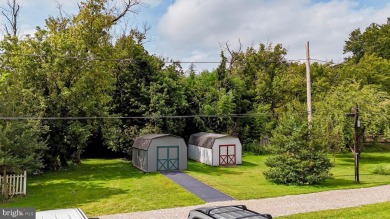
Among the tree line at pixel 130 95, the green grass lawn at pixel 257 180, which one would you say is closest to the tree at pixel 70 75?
the tree line at pixel 130 95

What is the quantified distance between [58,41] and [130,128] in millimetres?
9667

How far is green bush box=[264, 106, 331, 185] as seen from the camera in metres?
18.3

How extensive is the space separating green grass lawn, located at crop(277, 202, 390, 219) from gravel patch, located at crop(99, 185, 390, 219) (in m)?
0.52

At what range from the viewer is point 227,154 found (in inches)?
1039

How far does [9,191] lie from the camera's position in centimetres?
1625

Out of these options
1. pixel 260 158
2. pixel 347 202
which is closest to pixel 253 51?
pixel 260 158

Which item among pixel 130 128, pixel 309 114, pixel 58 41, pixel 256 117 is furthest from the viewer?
pixel 256 117

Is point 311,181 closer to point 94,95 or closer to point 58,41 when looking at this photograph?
point 94,95

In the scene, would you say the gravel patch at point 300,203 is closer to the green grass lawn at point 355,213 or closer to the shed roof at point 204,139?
the green grass lawn at point 355,213

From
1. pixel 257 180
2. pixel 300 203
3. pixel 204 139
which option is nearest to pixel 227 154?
pixel 204 139

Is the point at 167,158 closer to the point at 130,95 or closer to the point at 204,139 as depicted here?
the point at 204,139

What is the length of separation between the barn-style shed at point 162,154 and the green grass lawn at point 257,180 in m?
1.21

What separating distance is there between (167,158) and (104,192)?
7143 millimetres

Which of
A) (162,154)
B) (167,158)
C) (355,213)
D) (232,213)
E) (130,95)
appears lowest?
(355,213)
